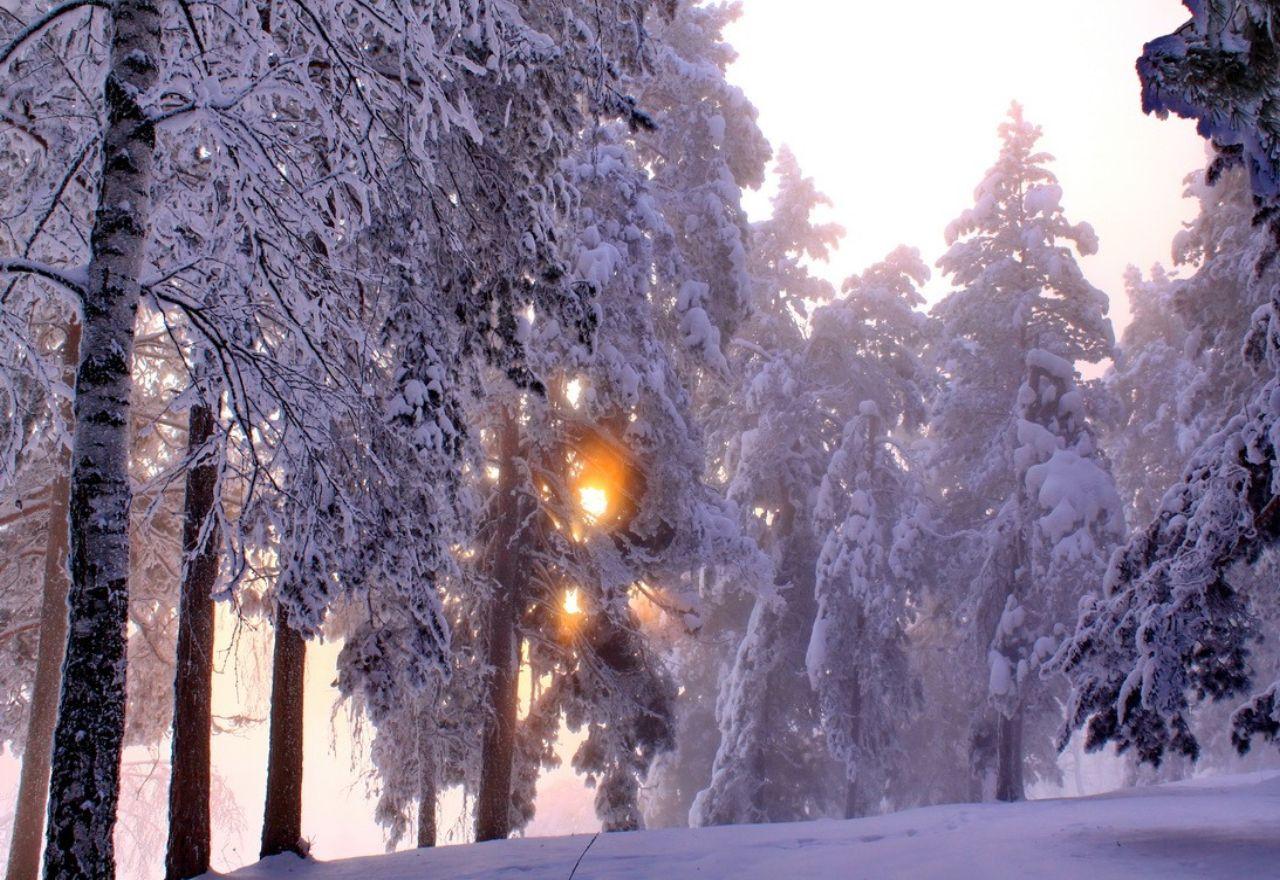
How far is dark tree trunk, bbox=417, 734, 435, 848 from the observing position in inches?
428

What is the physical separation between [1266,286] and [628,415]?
10.1m

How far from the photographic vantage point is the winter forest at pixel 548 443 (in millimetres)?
5035

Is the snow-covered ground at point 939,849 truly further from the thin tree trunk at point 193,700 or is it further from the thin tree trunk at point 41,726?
the thin tree trunk at point 41,726

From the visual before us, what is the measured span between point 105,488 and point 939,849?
6237 mm

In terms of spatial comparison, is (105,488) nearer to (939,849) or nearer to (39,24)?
(39,24)

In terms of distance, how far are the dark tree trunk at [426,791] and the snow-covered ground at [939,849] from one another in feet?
8.47

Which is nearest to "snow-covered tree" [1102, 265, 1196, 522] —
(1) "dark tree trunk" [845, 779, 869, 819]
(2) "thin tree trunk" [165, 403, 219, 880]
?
(1) "dark tree trunk" [845, 779, 869, 819]

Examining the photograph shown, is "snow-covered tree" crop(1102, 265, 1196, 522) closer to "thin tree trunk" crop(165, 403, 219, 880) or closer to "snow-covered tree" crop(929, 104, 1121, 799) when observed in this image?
"snow-covered tree" crop(929, 104, 1121, 799)

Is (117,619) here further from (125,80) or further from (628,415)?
(628,415)

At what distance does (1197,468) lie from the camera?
6805mm

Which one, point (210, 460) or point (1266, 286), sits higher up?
point (1266, 286)

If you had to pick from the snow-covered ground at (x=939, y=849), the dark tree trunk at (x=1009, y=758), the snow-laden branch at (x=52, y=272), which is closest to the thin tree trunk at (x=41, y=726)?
the snow-covered ground at (x=939, y=849)

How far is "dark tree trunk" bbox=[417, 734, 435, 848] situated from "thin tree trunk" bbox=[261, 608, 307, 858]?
287 centimetres

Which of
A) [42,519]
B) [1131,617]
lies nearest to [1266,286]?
[1131,617]
